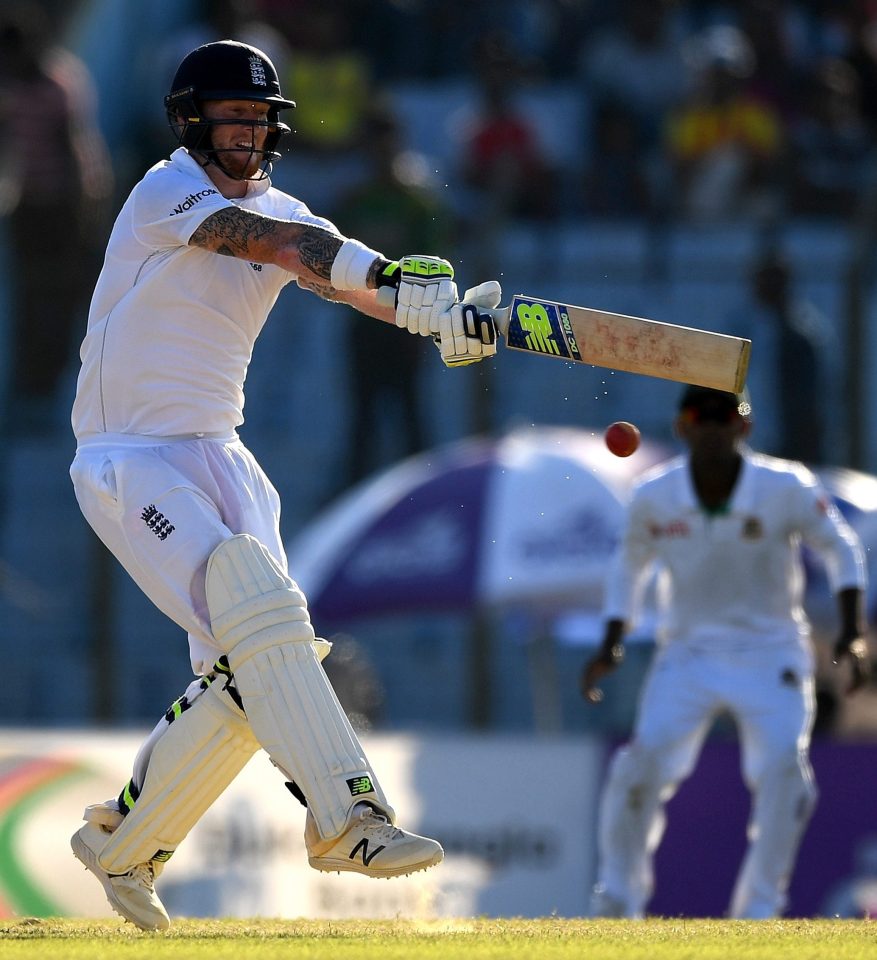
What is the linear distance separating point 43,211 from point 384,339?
185 centimetres

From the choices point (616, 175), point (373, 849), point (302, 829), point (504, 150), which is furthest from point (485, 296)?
point (504, 150)

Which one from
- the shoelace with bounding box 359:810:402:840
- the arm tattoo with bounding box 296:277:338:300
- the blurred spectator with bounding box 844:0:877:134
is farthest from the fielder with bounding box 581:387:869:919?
the blurred spectator with bounding box 844:0:877:134

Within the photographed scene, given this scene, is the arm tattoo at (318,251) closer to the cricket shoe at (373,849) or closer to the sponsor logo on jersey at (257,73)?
the sponsor logo on jersey at (257,73)

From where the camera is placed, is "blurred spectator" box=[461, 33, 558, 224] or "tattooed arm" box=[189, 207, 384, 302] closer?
"tattooed arm" box=[189, 207, 384, 302]

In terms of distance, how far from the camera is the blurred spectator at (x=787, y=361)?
941 centimetres

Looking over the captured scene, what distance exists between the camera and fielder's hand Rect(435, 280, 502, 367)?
455 cm

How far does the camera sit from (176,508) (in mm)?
4730

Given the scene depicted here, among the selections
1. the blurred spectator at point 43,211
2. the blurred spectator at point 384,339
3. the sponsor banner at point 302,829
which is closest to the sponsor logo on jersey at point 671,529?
the sponsor banner at point 302,829

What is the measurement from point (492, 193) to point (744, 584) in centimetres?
396

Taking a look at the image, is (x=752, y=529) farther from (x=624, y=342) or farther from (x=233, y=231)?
(x=233, y=231)

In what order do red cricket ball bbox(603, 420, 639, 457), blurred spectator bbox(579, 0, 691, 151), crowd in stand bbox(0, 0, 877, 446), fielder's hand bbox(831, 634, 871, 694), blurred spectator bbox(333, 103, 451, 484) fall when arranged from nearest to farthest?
red cricket ball bbox(603, 420, 639, 457) → fielder's hand bbox(831, 634, 871, 694) → blurred spectator bbox(333, 103, 451, 484) → crowd in stand bbox(0, 0, 877, 446) → blurred spectator bbox(579, 0, 691, 151)

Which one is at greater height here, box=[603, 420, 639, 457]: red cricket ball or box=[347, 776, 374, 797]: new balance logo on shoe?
box=[603, 420, 639, 457]: red cricket ball

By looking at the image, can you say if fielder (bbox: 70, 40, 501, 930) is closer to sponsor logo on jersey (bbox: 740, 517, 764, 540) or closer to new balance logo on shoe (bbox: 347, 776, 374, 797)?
new balance logo on shoe (bbox: 347, 776, 374, 797)

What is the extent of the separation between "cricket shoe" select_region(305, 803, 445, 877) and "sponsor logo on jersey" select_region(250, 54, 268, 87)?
167 cm
